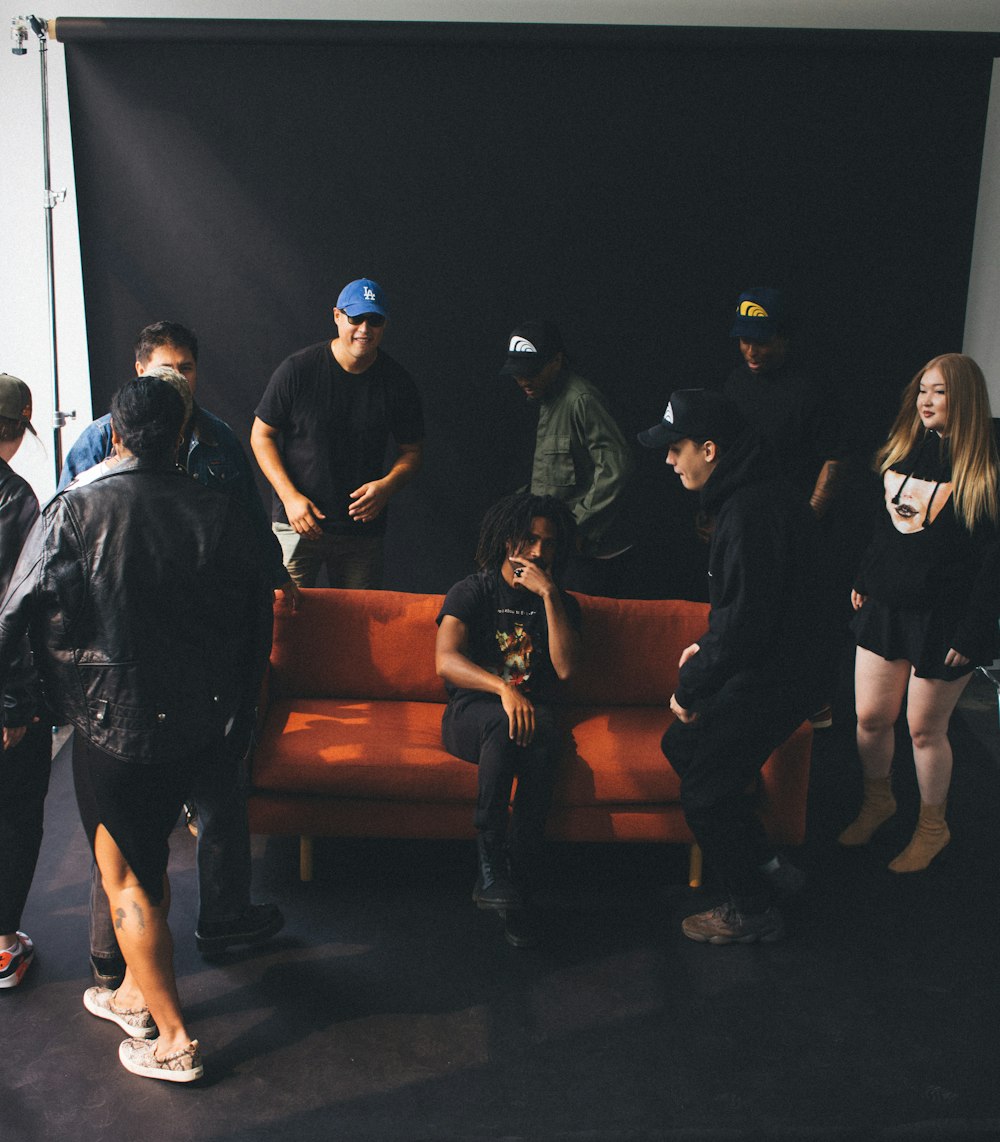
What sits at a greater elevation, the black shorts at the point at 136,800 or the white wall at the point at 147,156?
the white wall at the point at 147,156

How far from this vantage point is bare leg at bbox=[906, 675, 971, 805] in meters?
3.48

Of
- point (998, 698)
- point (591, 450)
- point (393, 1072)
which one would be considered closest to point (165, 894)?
point (393, 1072)

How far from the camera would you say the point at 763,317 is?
13.8ft

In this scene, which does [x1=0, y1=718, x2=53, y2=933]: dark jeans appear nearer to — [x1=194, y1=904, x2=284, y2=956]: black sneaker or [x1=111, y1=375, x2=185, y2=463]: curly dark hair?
[x1=194, y1=904, x2=284, y2=956]: black sneaker

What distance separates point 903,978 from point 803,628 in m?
1.00

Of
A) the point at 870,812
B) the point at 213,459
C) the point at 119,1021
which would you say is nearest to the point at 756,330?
the point at 870,812

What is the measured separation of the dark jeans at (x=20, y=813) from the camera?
2.89 meters

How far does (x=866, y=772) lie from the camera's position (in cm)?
379

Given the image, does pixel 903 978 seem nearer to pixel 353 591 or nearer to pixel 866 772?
pixel 866 772

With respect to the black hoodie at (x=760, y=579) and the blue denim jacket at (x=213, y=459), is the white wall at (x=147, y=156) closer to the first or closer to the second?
the blue denim jacket at (x=213, y=459)

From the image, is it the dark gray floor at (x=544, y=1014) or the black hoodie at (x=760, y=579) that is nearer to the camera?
the dark gray floor at (x=544, y=1014)

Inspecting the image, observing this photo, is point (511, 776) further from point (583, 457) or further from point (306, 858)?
point (583, 457)

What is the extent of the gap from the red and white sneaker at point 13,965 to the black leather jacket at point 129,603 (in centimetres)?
90

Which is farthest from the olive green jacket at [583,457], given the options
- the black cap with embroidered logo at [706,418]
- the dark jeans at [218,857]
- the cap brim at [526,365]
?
the dark jeans at [218,857]
